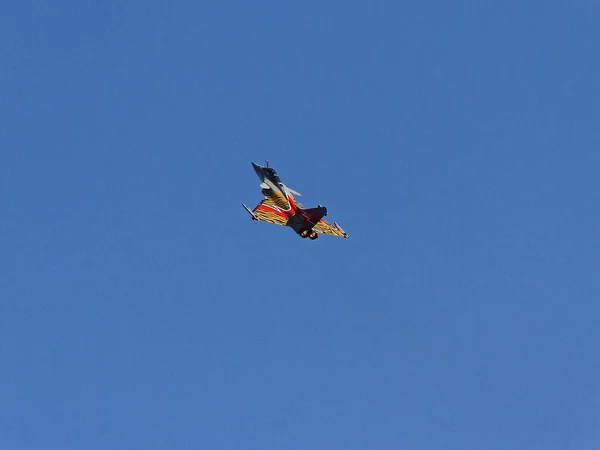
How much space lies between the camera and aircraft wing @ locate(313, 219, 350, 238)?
A: 376 feet

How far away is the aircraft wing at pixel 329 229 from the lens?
→ 4513 inches

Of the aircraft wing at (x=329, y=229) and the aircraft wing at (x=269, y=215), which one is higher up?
the aircraft wing at (x=329, y=229)

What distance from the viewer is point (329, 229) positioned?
11644cm

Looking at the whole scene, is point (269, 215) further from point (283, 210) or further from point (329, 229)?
point (329, 229)

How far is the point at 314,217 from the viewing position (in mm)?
107500

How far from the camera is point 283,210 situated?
110 m

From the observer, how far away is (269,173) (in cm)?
11269

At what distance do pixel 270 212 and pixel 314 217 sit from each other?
5.16 metres

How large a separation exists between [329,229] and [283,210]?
29.1ft

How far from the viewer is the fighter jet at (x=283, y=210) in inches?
4250

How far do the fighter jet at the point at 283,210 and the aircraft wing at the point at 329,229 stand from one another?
145 centimetres

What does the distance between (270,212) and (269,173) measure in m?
5.35

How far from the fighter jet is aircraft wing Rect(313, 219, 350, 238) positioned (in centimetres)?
145

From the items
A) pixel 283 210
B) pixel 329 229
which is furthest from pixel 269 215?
pixel 329 229
